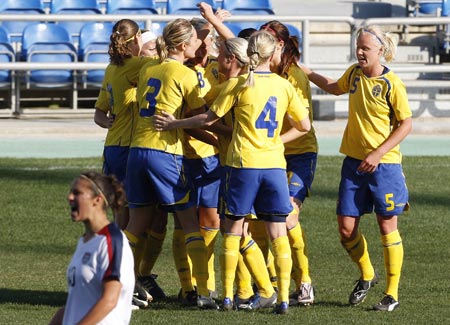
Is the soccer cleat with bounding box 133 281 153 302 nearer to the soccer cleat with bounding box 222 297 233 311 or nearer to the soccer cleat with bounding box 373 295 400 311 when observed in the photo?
the soccer cleat with bounding box 222 297 233 311

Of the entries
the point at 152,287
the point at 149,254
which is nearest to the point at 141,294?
the point at 152,287

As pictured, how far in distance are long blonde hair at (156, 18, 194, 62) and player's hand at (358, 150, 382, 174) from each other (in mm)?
1427

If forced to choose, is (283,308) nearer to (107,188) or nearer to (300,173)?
(300,173)

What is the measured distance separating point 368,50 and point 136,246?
2084mm

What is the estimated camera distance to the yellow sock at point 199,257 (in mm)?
7785

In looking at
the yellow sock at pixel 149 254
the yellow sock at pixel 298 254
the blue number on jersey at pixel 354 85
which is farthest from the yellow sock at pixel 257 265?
the blue number on jersey at pixel 354 85

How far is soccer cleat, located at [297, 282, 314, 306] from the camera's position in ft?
26.3

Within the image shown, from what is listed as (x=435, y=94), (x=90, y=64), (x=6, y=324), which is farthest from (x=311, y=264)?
(x=435, y=94)

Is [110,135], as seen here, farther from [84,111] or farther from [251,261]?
[84,111]

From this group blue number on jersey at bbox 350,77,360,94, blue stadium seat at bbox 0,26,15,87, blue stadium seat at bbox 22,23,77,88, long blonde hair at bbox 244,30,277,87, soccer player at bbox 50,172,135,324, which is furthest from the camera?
blue stadium seat at bbox 22,23,77,88

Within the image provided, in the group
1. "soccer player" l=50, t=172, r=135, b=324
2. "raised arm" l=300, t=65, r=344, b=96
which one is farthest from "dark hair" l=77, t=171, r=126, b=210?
"raised arm" l=300, t=65, r=344, b=96

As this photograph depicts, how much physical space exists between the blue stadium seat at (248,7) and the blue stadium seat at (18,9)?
129 inches

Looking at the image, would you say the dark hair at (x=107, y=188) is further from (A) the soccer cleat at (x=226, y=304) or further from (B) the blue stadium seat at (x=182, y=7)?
(B) the blue stadium seat at (x=182, y=7)

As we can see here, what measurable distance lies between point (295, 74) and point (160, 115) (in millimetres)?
1136
